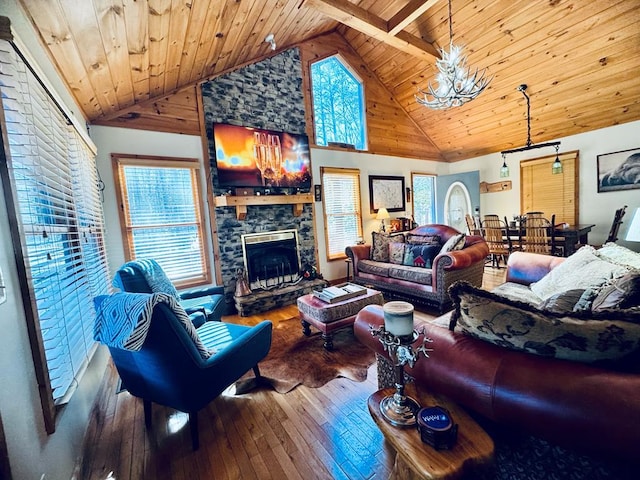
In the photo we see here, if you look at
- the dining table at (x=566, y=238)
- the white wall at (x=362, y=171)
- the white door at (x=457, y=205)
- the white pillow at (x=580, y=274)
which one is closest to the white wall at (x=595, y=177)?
the dining table at (x=566, y=238)

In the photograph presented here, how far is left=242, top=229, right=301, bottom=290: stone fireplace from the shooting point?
4.12 m

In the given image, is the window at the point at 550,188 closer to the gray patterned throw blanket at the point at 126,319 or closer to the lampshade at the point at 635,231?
the lampshade at the point at 635,231

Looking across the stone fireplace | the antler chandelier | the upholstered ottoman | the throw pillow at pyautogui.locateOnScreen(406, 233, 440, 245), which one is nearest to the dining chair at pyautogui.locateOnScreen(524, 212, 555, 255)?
the throw pillow at pyautogui.locateOnScreen(406, 233, 440, 245)

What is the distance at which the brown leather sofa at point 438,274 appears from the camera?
325 centimetres

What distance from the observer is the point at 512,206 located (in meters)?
6.11

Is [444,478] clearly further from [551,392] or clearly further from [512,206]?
[512,206]

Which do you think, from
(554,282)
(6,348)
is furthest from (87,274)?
(554,282)

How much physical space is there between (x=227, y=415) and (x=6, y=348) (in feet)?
4.31

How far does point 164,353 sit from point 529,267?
131 inches

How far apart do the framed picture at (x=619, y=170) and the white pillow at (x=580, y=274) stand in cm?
419

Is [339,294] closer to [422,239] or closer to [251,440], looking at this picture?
[251,440]

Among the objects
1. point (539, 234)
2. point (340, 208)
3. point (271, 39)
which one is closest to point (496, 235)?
point (539, 234)

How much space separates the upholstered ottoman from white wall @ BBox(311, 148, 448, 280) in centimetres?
209

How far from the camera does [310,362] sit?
2.45m
